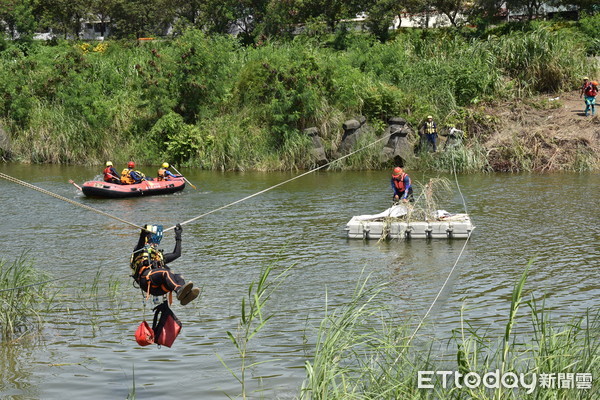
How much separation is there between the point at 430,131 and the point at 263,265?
15.2 m

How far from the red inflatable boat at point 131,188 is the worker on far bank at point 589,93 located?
14.7 m

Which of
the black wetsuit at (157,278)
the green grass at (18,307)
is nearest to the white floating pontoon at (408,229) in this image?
the green grass at (18,307)

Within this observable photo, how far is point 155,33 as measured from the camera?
57906 mm

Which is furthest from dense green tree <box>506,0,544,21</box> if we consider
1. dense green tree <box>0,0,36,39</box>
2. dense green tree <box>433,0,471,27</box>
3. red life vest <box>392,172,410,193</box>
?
Answer: dense green tree <box>0,0,36,39</box>

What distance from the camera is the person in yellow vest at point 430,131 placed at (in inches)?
1195

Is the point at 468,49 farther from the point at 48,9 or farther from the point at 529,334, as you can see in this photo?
the point at 48,9

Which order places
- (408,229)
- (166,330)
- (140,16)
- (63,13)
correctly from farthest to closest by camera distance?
(140,16) → (63,13) → (408,229) → (166,330)

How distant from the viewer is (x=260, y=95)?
3475 cm

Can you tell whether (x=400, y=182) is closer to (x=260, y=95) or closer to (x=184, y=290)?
(x=184, y=290)

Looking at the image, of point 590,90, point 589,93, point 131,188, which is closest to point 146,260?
point 131,188

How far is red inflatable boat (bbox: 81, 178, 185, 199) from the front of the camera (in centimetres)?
2603

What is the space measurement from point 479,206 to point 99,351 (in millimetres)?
13989

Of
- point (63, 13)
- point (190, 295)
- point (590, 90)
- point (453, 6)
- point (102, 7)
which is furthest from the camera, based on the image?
point (102, 7)

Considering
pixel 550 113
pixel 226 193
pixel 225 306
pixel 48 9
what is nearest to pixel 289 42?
pixel 550 113
